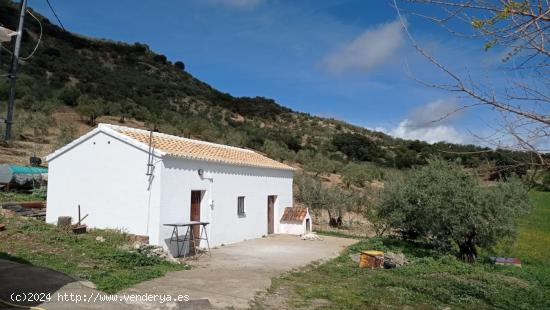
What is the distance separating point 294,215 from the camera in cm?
2023

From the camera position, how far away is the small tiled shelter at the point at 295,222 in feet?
64.8

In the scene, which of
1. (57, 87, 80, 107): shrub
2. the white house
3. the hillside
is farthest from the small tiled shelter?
(57, 87, 80, 107): shrub

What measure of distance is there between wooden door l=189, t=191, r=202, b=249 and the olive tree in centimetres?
710

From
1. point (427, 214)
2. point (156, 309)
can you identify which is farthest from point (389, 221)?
point (156, 309)

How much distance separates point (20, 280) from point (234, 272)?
4661 millimetres

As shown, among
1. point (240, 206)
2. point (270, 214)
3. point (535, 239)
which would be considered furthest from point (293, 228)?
point (535, 239)

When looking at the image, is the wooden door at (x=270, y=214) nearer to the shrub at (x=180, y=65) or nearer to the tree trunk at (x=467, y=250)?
the tree trunk at (x=467, y=250)

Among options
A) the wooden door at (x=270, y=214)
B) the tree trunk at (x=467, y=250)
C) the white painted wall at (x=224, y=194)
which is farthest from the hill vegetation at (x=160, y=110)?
the white painted wall at (x=224, y=194)

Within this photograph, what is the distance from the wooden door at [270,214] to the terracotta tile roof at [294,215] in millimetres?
620

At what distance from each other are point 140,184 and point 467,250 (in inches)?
422

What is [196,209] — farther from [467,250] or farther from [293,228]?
[467,250]

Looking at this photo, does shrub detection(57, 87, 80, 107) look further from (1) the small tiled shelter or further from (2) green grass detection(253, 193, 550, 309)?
(2) green grass detection(253, 193, 550, 309)

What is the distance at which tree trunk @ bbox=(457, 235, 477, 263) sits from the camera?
46.6 ft

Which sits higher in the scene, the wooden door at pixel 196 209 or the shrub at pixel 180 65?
the shrub at pixel 180 65
